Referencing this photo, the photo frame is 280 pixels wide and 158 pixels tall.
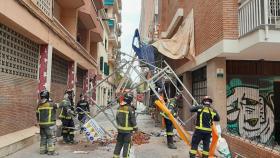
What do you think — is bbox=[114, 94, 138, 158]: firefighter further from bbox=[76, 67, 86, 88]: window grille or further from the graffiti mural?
bbox=[76, 67, 86, 88]: window grille

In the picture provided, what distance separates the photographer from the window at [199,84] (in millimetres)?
13750

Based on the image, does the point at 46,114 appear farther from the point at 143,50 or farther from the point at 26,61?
the point at 143,50

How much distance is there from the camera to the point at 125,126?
302 inches

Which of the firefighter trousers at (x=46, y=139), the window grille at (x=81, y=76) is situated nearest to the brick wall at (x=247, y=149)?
the firefighter trousers at (x=46, y=139)

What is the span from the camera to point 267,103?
11.4 meters

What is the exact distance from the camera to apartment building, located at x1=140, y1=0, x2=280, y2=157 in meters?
8.88

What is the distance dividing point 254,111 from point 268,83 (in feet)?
3.90

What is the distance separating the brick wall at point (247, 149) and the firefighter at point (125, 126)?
9.51 feet

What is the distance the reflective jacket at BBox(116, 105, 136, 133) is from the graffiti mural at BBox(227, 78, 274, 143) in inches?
178

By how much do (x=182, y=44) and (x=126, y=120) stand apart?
24.7 ft

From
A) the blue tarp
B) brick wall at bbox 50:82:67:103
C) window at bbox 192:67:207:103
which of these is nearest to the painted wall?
window at bbox 192:67:207:103

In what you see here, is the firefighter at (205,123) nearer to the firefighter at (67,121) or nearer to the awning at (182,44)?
the firefighter at (67,121)

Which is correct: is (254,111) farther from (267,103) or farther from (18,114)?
(18,114)

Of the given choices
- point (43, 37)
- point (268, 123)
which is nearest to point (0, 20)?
point (43, 37)
